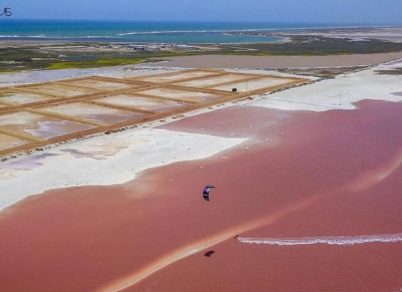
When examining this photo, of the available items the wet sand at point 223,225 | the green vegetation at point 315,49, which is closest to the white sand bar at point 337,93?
the wet sand at point 223,225

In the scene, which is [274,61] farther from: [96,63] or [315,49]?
[315,49]

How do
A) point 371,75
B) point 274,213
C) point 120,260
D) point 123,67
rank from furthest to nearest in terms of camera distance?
point 123,67 → point 371,75 → point 274,213 → point 120,260

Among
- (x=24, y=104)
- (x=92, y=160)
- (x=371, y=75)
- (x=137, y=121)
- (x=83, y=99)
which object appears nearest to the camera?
(x=92, y=160)

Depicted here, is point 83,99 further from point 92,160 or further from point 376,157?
point 376,157

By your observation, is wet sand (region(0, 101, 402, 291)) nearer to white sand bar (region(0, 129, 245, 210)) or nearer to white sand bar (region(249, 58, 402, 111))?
white sand bar (region(0, 129, 245, 210))

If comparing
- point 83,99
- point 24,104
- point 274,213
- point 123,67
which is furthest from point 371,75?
point 274,213

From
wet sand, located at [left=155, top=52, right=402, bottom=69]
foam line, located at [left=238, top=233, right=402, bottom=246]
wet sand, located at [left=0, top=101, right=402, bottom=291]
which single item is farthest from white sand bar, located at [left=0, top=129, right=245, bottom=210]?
wet sand, located at [left=155, top=52, right=402, bottom=69]
